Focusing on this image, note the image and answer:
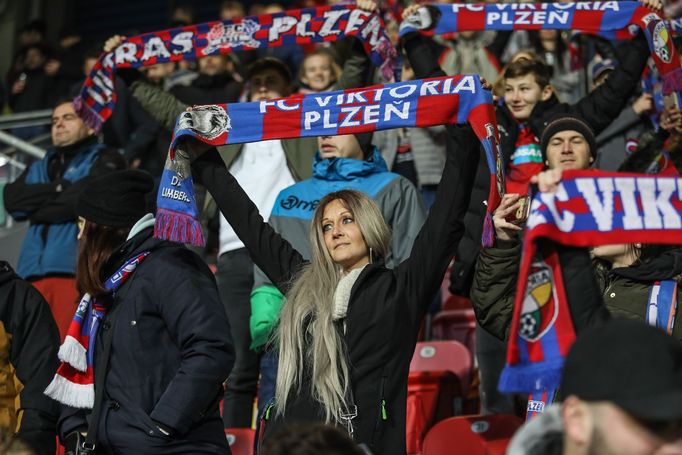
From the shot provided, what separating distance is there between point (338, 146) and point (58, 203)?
2.19 meters

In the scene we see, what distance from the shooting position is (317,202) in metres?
6.01

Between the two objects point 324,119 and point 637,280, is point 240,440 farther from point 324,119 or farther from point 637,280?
point 637,280

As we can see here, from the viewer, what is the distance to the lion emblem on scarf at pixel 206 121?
5074mm

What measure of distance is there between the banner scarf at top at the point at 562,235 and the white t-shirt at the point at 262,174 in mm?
3410

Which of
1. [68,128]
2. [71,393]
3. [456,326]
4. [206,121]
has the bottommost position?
[71,393]

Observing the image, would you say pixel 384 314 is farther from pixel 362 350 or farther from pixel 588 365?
pixel 588 365

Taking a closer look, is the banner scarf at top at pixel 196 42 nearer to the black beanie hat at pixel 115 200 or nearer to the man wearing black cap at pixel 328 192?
the man wearing black cap at pixel 328 192

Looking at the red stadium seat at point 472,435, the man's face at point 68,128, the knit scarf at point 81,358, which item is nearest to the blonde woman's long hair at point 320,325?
the knit scarf at point 81,358

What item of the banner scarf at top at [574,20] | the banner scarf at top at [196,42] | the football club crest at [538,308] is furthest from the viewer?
the banner scarf at top at [196,42]

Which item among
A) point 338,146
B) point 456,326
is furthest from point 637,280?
point 456,326

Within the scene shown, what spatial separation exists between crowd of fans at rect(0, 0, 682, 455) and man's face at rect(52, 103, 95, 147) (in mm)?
11

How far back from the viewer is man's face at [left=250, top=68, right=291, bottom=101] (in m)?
7.46

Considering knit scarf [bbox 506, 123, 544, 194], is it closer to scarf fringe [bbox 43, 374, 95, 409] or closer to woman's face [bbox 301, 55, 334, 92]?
woman's face [bbox 301, 55, 334, 92]

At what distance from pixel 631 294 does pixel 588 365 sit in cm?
195
